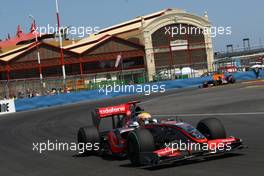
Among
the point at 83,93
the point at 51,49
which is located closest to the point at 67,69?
the point at 51,49

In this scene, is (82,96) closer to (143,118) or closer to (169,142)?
(143,118)

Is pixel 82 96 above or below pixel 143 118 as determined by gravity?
below

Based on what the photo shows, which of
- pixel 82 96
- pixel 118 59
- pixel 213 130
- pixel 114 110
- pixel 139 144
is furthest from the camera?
pixel 118 59

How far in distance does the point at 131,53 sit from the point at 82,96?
2922 cm

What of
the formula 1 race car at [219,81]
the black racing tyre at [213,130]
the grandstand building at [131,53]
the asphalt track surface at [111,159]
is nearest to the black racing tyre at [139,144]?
the asphalt track surface at [111,159]

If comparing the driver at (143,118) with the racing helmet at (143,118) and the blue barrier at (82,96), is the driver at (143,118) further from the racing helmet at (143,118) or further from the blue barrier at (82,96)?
the blue barrier at (82,96)

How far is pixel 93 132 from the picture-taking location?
42.2 ft

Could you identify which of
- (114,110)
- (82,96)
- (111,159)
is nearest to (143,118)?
(111,159)

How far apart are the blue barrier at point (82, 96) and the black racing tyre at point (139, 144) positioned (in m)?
30.6

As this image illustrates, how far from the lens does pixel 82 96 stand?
4453cm

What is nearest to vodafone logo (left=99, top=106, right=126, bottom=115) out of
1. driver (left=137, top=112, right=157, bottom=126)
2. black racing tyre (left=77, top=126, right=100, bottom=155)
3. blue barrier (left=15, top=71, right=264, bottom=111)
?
black racing tyre (left=77, top=126, right=100, bottom=155)

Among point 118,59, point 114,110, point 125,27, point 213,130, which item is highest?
point 125,27

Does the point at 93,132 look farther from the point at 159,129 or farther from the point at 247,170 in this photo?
the point at 247,170

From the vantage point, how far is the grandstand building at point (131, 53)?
6725 cm
